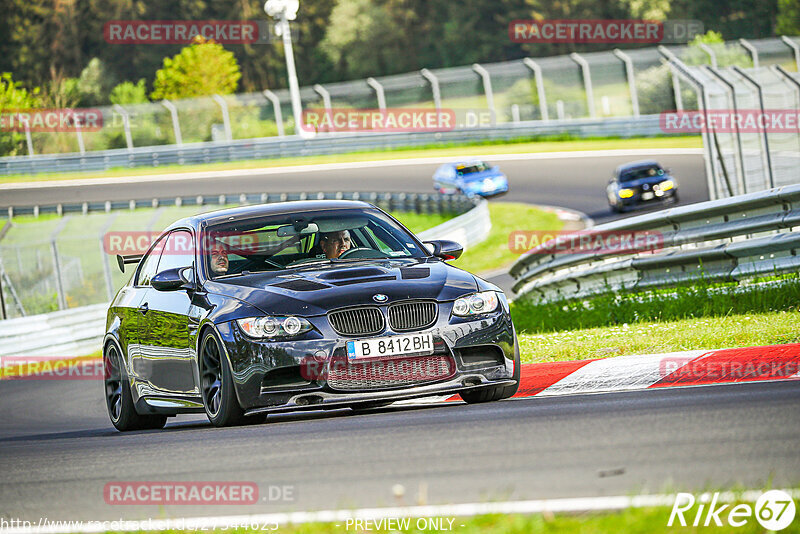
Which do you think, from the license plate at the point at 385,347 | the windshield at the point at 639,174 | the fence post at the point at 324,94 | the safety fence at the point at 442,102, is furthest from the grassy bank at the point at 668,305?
the fence post at the point at 324,94

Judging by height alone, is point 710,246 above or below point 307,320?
below

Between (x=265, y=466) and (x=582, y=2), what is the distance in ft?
268

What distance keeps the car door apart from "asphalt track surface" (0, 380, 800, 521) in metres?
0.63

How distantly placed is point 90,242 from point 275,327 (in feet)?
55.7

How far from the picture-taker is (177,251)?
8703mm

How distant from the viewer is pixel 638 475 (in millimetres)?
4332

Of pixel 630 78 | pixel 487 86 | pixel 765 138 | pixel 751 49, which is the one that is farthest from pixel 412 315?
pixel 487 86

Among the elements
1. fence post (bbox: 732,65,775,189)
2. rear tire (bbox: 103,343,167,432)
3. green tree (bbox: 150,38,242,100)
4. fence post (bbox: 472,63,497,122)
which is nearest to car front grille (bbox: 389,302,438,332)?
rear tire (bbox: 103,343,167,432)

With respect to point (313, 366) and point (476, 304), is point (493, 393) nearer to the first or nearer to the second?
point (476, 304)

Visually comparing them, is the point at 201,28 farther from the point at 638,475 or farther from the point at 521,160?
the point at 638,475

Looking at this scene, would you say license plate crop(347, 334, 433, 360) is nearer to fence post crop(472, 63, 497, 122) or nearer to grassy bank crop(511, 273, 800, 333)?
grassy bank crop(511, 273, 800, 333)

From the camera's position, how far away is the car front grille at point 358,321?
7078 millimetres

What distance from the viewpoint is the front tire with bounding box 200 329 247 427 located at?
7.25 metres

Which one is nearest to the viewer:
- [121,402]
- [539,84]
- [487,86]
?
[121,402]
